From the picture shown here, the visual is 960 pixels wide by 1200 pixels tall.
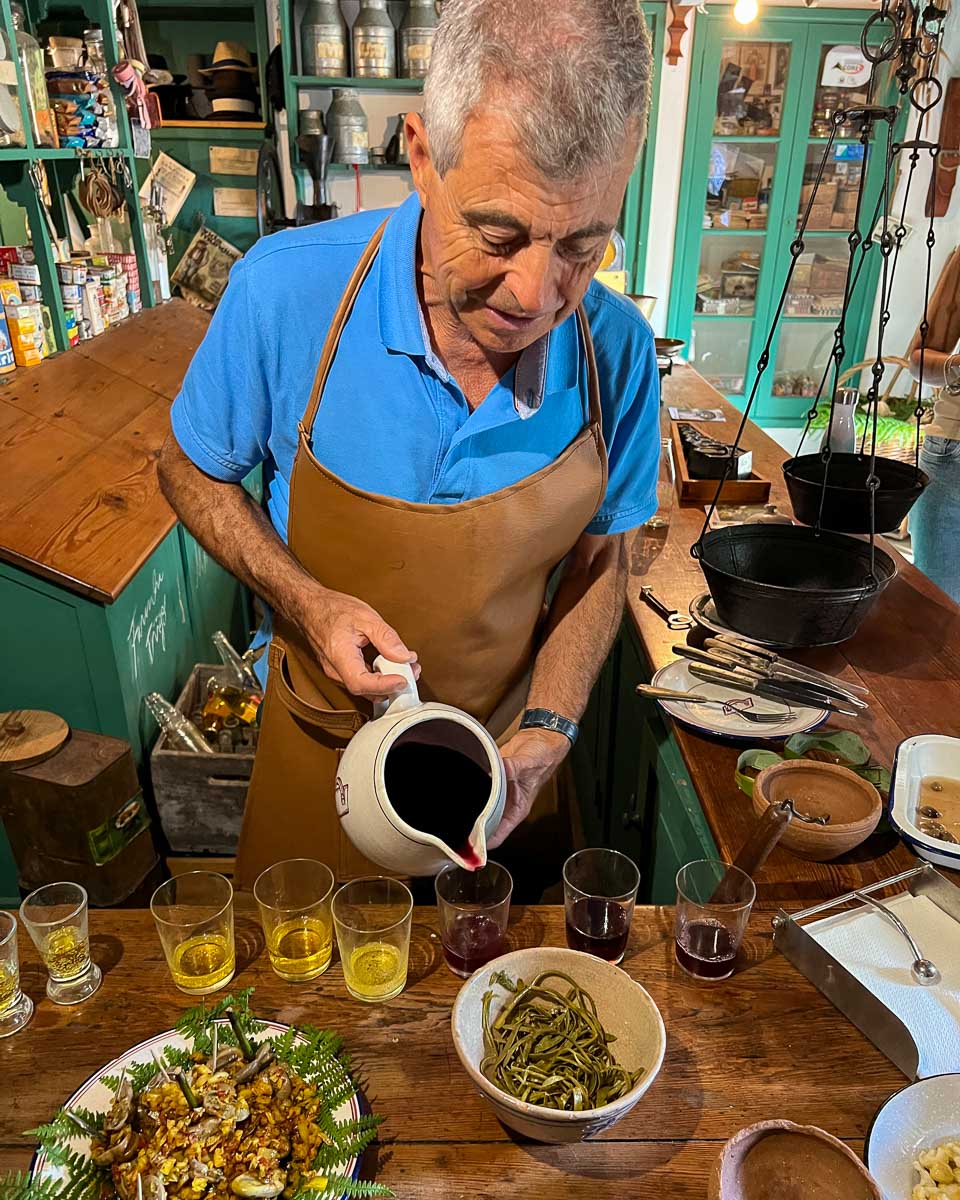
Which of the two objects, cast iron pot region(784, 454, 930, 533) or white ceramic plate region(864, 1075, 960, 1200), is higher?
cast iron pot region(784, 454, 930, 533)

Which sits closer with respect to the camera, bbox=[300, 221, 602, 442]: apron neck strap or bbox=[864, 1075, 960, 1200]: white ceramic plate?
bbox=[864, 1075, 960, 1200]: white ceramic plate

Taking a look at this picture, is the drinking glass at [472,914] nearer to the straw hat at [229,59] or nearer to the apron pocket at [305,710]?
the apron pocket at [305,710]

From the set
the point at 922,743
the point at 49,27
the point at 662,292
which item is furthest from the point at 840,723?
the point at 662,292

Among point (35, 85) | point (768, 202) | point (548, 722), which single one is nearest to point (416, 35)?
point (35, 85)

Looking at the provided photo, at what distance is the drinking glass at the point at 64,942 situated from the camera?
3.56ft

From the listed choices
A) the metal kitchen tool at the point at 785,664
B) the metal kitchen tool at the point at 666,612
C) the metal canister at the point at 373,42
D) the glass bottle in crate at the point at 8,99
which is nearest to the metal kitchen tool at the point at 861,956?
the metal kitchen tool at the point at 785,664

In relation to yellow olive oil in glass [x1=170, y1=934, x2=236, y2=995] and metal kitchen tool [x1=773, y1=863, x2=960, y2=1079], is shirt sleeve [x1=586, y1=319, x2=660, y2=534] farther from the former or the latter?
yellow olive oil in glass [x1=170, y1=934, x2=236, y2=995]

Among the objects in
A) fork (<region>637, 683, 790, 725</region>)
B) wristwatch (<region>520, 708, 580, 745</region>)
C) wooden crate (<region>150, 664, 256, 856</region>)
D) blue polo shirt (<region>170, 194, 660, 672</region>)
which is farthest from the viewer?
wooden crate (<region>150, 664, 256, 856</region>)

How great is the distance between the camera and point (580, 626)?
168 cm

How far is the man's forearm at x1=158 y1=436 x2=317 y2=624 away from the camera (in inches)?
58.4

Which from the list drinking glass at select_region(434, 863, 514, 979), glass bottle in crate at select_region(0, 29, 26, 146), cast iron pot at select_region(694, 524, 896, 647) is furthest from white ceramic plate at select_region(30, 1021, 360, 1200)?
glass bottle in crate at select_region(0, 29, 26, 146)

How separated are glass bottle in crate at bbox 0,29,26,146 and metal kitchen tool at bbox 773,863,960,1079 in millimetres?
3128

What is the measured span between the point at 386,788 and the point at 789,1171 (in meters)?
0.56

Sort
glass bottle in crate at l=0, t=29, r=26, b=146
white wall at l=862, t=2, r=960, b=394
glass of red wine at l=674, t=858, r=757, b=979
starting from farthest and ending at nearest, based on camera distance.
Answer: white wall at l=862, t=2, r=960, b=394
glass bottle in crate at l=0, t=29, r=26, b=146
glass of red wine at l=674, t=858, r=757, b=979
